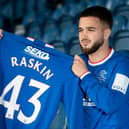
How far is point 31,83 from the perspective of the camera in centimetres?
296

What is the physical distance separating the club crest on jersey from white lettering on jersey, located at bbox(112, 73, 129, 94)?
50 centimetres

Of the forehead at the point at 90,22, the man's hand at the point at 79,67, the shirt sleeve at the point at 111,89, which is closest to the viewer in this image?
the shirt sleeve at the point at 111,89

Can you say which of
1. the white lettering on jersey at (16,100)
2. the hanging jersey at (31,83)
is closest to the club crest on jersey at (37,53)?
the hanging jersey at (31,83)

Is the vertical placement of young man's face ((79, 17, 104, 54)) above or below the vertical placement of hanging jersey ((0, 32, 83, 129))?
above

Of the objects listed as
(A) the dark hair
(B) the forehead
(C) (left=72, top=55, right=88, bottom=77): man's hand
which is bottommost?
(C) (left=72, top=55, right=88, bottom=77): man's hand

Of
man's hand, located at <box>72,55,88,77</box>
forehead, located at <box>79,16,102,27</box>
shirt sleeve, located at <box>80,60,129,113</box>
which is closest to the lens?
shirt sleeve, located at <box>80,60,129,113</box>

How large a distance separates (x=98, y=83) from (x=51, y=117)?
45cm

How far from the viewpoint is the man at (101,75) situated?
2.64 metres

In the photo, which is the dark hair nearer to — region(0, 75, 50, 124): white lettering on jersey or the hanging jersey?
the hanging jersey

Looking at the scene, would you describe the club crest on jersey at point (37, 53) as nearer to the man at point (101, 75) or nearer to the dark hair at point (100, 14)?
the man at point (101, 75)

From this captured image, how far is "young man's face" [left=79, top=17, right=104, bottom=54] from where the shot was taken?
9.21ft

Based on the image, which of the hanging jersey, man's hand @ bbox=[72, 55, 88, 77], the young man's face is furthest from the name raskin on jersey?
the young man's face

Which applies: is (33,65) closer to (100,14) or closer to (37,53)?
(37,53)

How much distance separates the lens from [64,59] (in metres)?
2.88
